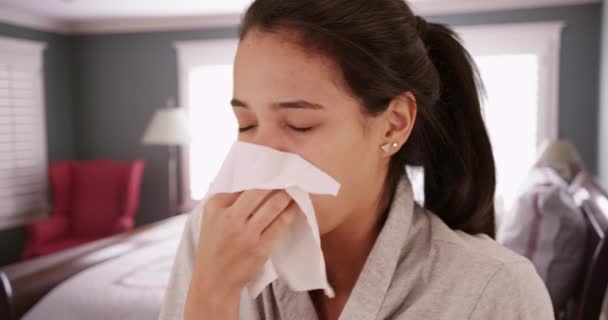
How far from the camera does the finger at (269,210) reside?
0.76m

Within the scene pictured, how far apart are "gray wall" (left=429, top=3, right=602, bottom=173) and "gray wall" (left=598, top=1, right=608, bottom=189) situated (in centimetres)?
17

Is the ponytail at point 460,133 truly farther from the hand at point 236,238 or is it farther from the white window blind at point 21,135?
the white window blind at point 21,135

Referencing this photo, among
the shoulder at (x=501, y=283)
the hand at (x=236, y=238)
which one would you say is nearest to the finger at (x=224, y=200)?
the hand at (x=236, y=238)

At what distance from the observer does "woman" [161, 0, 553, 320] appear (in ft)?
2.65

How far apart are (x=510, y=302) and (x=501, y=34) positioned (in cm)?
420

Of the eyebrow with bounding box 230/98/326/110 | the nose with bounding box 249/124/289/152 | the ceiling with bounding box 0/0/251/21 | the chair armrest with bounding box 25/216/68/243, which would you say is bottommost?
the chair armrest with bounding box 25/216/68/243

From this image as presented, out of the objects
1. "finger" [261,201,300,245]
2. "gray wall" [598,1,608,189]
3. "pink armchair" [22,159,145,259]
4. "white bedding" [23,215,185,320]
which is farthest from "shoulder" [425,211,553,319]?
"pink armchair" [22,159,145,259]

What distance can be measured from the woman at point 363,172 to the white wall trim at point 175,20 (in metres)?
3.57

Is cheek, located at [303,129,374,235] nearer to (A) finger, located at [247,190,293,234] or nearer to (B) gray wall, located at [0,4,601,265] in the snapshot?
(A) finger, located at [247,190,293,234]

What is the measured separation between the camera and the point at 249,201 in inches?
30.4

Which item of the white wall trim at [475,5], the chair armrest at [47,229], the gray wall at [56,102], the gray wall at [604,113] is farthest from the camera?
the gray wall at [56,102]

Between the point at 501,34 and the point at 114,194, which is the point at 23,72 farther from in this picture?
the point at 501,34

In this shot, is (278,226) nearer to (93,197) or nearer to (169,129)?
(169,129)

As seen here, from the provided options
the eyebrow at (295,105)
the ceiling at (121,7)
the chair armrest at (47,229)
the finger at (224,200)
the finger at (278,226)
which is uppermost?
the ceiling at (121,7)
